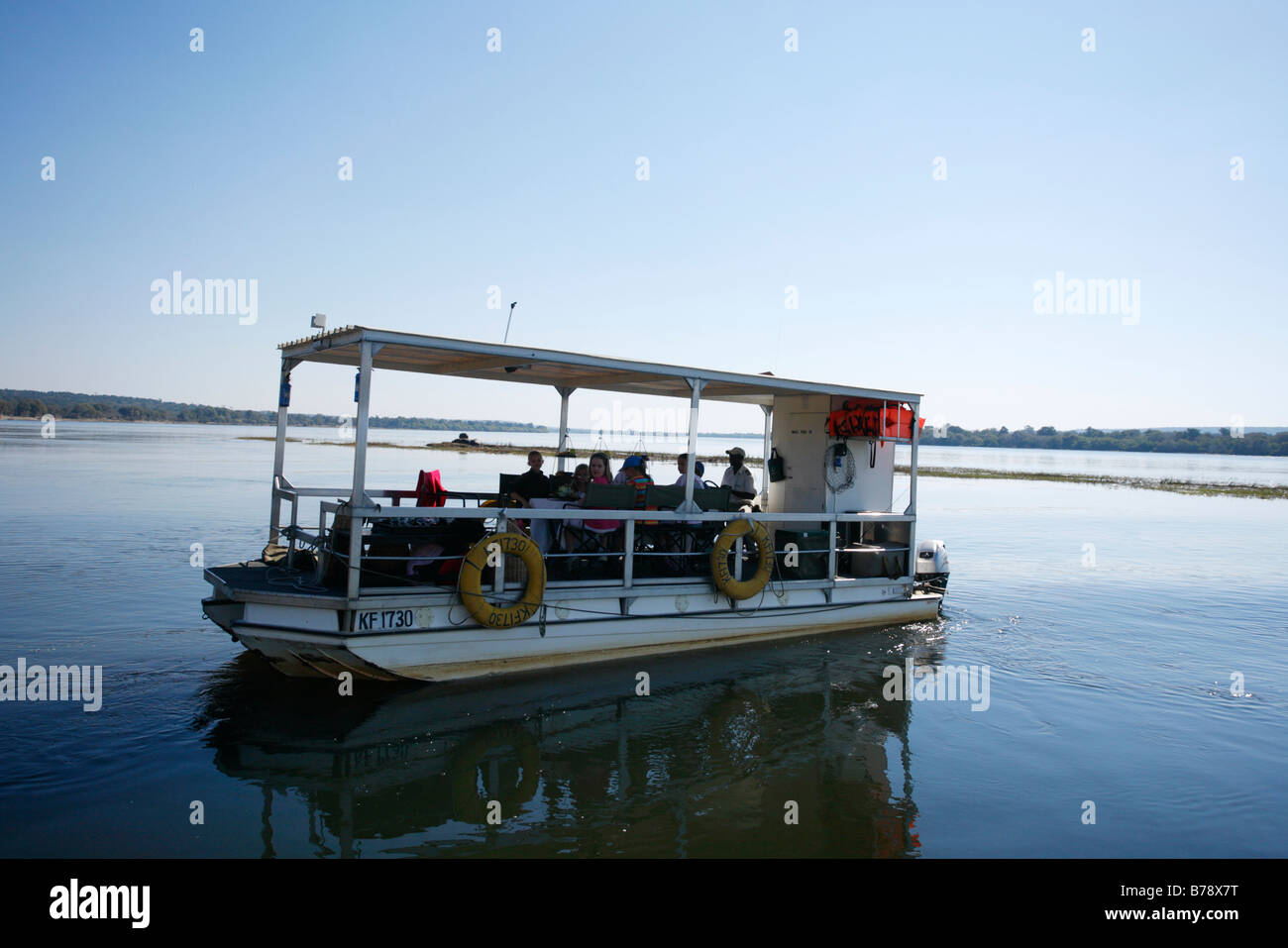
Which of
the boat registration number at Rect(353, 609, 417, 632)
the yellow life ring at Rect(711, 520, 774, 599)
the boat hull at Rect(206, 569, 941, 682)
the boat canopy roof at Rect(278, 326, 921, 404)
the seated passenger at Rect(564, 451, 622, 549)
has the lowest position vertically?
the boat hull at Rect(206, 569, 941, 682)

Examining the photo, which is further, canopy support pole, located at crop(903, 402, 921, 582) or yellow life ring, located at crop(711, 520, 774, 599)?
canopy support pole, located at crop(903, 402, 921, 582)

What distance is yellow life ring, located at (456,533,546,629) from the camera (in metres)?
7.84

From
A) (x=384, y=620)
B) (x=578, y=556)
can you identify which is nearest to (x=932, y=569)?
(x=578, y=556)

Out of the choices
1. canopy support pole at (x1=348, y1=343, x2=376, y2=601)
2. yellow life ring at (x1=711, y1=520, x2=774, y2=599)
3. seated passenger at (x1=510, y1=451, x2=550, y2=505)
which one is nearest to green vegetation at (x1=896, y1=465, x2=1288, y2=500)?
yellow life ring at (x1=711, y1=520, x2=774, y2=599)

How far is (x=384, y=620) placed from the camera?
7.58 meters

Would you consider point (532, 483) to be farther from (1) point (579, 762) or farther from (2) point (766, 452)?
(2) point (766, 452)

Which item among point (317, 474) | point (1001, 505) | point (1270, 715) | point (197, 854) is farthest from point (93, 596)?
point (1001, 505)

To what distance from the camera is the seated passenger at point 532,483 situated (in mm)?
9727

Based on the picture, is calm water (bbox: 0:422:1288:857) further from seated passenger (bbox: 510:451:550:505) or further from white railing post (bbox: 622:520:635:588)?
seated passenger (bbox: 510:451:550:505)

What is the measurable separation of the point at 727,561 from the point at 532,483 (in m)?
2.51

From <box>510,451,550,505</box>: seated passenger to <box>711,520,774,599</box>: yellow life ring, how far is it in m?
2.15

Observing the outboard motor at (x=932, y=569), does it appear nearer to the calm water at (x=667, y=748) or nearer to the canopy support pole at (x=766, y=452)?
the calm water at (x=667, y=748)

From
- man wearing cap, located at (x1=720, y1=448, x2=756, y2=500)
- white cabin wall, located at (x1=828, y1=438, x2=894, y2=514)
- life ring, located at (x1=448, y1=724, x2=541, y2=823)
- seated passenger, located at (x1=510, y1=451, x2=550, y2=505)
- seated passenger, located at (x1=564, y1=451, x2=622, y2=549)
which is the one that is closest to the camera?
life ring, located at (x1=448, y1=724, x2=541, y2=823)

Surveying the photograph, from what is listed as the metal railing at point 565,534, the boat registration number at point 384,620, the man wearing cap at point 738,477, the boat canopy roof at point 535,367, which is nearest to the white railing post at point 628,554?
the metal railing at point 565,534
